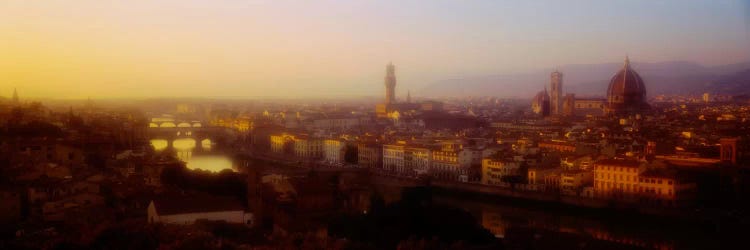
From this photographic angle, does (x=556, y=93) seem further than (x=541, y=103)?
No

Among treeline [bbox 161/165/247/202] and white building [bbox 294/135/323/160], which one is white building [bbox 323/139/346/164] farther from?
treeline [bbox 161/165/247/202]

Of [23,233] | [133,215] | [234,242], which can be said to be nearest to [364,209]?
[133,215]

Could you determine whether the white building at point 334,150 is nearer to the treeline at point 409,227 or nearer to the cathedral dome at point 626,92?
the cathedral dome at point 626,92

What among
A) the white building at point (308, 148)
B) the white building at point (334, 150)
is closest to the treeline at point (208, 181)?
the white building at point (334, 150)

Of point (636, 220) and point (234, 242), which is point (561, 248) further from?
point (636, 220)

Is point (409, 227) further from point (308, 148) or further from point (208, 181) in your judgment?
point (308, 148)

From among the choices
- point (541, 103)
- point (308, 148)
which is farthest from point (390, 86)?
point (308, 148)
